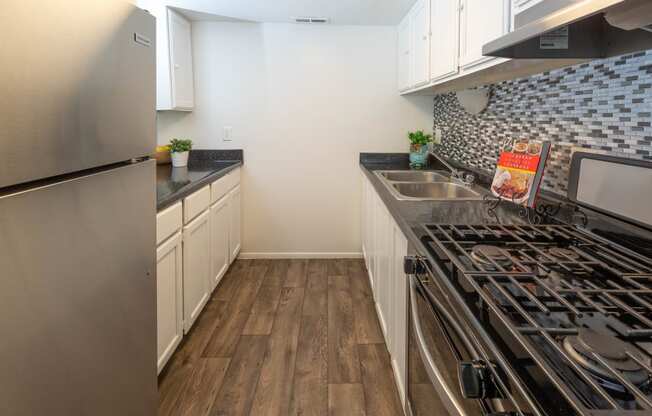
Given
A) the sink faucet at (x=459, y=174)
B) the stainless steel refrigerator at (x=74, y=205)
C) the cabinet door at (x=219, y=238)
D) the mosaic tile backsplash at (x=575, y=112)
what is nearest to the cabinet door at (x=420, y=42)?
the mosaic tile backsplash at (x=575, y=112)

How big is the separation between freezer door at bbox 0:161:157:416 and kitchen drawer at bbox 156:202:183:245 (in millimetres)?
713

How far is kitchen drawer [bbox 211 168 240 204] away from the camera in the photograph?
113 inches

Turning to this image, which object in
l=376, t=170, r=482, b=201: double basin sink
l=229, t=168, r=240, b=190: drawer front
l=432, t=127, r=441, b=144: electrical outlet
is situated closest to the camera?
l=376, t=170, r=482, b=201: double basin sink

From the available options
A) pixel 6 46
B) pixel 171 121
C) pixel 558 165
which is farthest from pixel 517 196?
pixel 171 121

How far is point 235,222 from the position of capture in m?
3.53

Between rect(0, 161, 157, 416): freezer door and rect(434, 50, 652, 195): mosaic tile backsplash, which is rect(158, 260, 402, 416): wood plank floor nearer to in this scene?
rect(0, 161, 157, 416): freezer door

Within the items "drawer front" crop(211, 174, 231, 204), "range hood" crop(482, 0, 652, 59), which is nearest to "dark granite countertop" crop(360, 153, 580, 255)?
"range hood" crop(482, 0, 652, 59)

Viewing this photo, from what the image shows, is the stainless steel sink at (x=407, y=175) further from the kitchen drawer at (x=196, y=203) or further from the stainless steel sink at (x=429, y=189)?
the kitchen drawer at (x=196, y=203)

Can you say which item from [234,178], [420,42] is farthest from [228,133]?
[420,42]

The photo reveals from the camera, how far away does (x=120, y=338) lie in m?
0.97

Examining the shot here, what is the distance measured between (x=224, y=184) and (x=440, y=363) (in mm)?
2476

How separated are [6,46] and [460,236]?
3.82 feet

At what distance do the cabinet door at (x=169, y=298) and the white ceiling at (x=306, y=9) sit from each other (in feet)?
5.90

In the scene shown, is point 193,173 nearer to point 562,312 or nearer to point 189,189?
point 189,189
